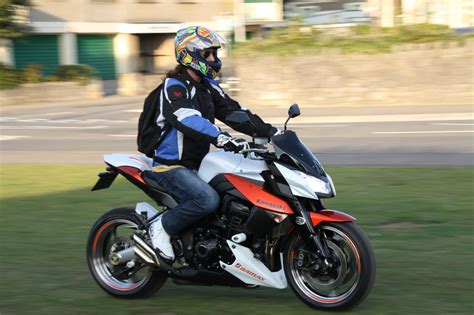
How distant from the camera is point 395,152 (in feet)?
47.4

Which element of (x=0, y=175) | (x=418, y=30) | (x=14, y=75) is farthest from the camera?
(x=14, y=75)

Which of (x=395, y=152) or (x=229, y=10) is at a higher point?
(x=229, y=10)

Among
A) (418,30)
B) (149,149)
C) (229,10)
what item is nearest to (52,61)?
(229,10)

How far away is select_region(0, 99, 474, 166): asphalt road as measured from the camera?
1430 cm

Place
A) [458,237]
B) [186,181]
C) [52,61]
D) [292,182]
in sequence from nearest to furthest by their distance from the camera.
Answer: [292,182]
[186,181]
[458,237]
[52,61]

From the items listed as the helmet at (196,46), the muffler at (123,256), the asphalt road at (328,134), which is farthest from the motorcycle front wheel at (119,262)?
the asphalt road at (328,134)

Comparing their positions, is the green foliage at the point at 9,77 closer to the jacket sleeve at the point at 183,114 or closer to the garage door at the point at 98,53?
the garage door at the point at 98,53

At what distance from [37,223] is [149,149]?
3304 mm

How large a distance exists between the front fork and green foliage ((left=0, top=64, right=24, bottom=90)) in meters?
25.6

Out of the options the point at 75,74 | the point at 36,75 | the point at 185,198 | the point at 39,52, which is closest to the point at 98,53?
the point at 39,52

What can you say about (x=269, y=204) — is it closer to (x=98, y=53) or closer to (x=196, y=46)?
(x=196, y=46)

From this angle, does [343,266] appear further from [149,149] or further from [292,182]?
[149,149]

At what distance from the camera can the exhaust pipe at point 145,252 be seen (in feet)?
19.1

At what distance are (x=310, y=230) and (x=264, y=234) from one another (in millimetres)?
342
